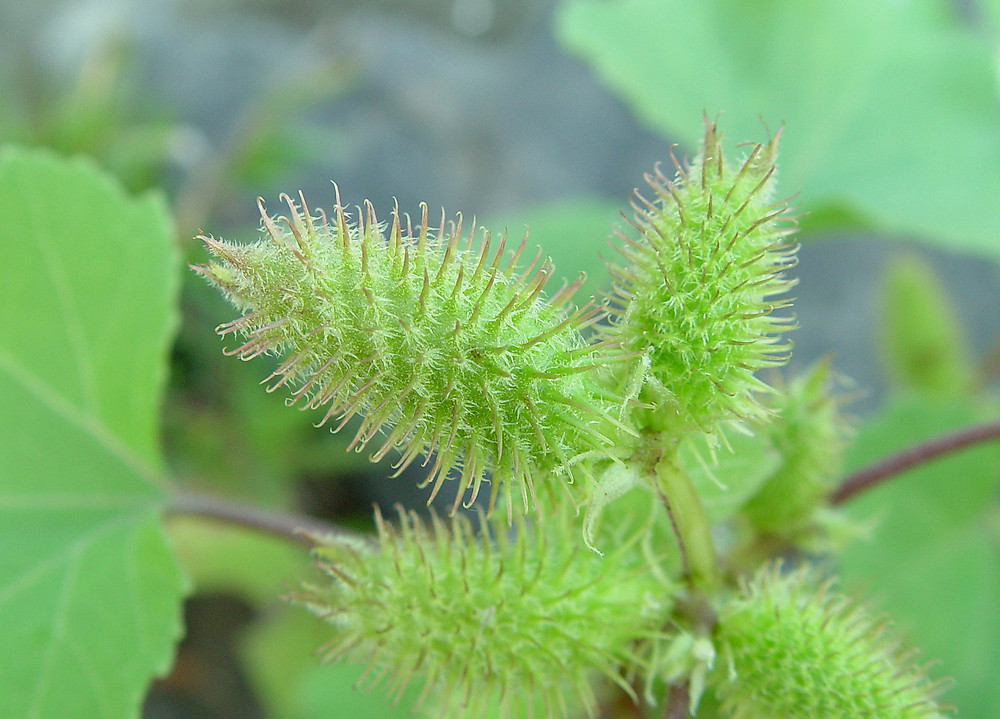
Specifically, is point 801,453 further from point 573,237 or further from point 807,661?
point 573,237

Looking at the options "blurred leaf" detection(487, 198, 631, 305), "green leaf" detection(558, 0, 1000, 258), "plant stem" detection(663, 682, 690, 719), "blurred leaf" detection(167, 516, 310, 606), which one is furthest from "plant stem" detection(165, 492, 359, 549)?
"green leaf" detection(558, 0, 1000, 258)

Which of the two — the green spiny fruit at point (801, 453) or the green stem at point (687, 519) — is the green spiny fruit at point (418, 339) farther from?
the green spiny fruit at point (801, 453)

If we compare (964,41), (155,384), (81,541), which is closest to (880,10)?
(964,41)

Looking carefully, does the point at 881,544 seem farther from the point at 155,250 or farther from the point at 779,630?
the point at 155,250

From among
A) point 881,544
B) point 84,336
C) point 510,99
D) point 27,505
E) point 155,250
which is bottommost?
point 27,505

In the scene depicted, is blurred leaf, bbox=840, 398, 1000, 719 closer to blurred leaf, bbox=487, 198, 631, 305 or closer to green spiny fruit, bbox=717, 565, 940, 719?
blurred leaf, bbox=487, 198, 631, 305

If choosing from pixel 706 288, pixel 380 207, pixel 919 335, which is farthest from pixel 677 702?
pixel 380 207

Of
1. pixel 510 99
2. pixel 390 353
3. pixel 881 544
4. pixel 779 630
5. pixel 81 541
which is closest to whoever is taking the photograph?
pixel 390 353
